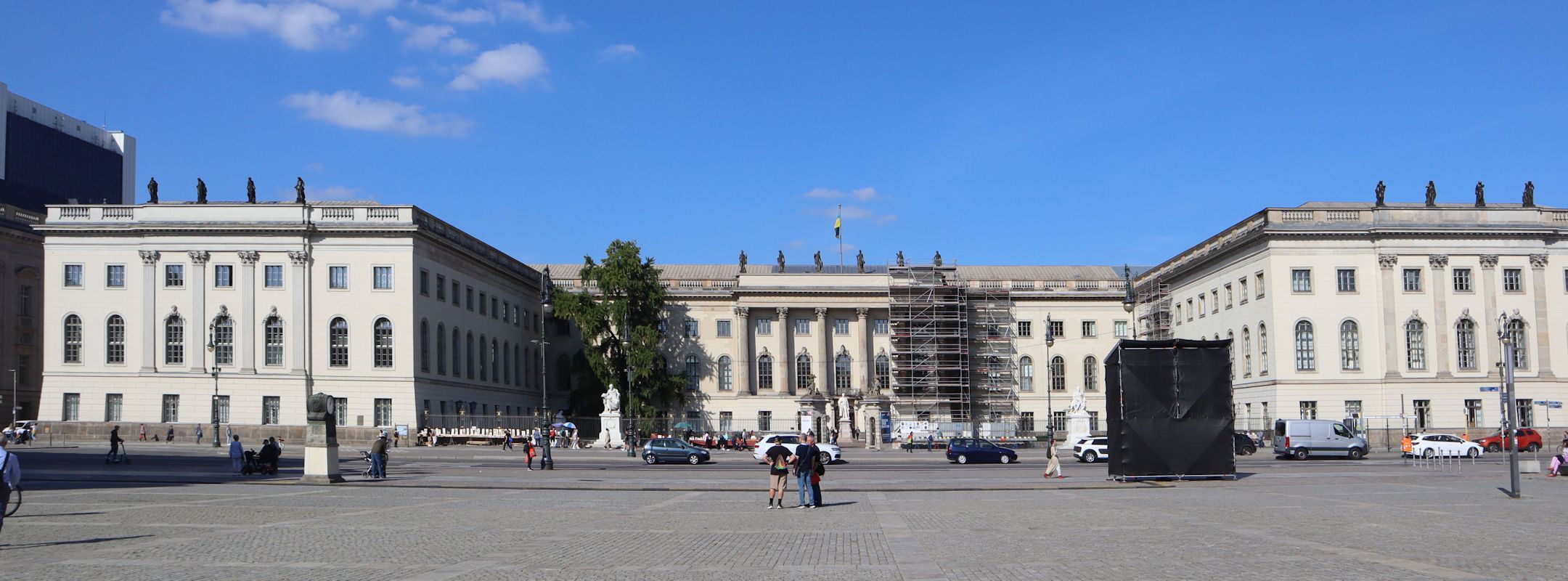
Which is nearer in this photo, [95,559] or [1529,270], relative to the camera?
[95,559]

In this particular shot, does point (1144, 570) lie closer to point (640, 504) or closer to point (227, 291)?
point (640, 504)

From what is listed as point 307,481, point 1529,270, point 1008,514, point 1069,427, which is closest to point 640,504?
point 1008,514

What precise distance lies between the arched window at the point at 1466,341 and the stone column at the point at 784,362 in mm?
45401

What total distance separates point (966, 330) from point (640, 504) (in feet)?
241

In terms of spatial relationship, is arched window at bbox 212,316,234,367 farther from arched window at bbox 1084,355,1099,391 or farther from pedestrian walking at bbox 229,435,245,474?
arched window at bbox 1084,355,1099,391

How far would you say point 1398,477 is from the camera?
41656 millimetres

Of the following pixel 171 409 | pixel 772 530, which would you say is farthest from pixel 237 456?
pixel 171 409

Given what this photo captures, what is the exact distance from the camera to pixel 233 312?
7425cm

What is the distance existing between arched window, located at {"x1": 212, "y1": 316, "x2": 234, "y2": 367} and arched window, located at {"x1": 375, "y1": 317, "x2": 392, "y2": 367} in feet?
25.9

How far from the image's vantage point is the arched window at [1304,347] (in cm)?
7606

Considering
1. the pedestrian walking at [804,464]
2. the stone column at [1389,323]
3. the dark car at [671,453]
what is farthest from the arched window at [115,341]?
the stone column at [1389,323]

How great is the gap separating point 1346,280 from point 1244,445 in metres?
15.6

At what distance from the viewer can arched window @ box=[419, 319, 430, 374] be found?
7544 centimetres

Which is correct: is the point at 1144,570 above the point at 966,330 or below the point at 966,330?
below
